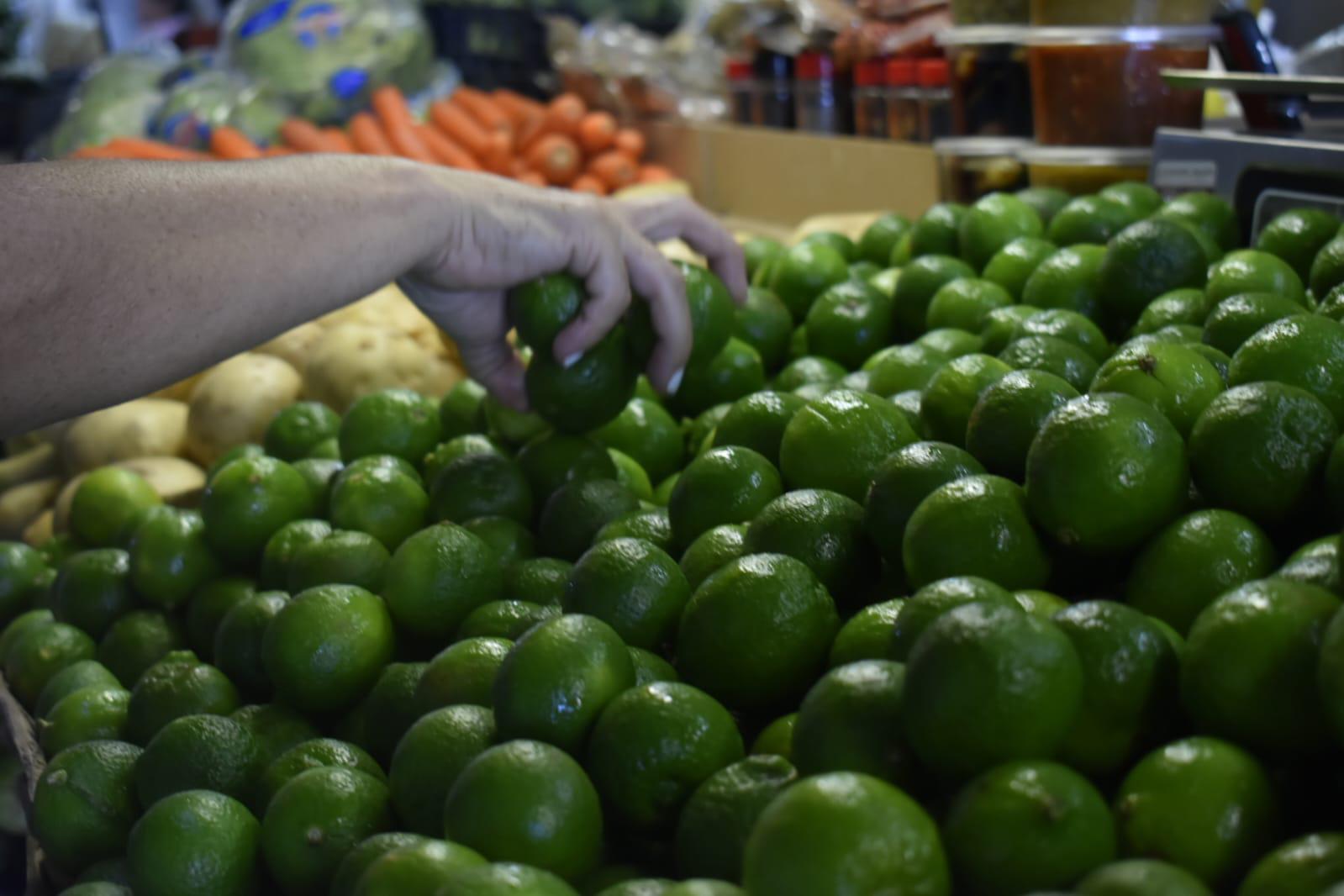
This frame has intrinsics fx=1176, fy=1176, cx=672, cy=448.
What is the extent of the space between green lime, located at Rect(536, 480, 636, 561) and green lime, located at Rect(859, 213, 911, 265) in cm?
122

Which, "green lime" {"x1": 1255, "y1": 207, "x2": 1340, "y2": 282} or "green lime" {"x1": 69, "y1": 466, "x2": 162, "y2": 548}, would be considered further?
"green lime" {"x1": 69, "y1": 466, "x2": 162, "y2": 548}

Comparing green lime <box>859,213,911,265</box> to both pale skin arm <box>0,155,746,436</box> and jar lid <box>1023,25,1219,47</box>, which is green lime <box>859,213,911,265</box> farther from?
pale skin arm <box>0,155,746,436</box>

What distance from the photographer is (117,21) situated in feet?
32.5

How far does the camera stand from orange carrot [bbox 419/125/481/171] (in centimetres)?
582

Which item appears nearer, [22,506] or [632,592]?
[632,592]

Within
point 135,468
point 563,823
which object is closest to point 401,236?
point 563,823

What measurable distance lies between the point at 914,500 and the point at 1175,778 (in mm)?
479

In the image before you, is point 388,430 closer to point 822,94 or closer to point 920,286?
point 920,286

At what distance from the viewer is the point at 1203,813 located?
0.92m

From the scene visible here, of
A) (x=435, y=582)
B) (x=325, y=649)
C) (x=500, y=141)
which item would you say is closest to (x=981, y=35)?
(x=435, y=582)

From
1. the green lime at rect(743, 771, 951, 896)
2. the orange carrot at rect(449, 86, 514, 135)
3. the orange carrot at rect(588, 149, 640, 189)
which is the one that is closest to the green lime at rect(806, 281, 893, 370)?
the green lime at rect(743, 771, 951, 896)

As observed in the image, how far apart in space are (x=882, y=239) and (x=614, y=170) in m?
3.25

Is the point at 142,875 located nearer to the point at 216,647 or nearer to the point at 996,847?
the point at 216,647

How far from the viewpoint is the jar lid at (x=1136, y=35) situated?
297 centimetres
